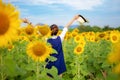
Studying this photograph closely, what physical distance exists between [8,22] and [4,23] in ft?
0.25

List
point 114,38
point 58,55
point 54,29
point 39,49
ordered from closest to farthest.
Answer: point 39,49 → point 54,29 → point 58,55 → point 114,38

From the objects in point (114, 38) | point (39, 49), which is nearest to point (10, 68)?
point (39, 49)

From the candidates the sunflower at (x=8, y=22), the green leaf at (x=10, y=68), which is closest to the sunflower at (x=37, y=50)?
the green leaf at (x=10, y=68)

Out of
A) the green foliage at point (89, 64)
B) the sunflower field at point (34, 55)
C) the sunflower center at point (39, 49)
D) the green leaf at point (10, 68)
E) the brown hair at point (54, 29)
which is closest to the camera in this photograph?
the sunflower field at point (34, 55)

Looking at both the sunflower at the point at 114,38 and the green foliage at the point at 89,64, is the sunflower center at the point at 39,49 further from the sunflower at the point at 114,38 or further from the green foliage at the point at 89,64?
the sunflower at the point at 114,38

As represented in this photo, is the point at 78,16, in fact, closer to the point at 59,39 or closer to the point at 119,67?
the point at 59,39

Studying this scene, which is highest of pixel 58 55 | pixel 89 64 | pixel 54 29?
pixel 54 29

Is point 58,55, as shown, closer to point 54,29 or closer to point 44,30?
point 54,29

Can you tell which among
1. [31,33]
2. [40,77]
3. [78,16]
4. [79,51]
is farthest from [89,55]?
[40,77]

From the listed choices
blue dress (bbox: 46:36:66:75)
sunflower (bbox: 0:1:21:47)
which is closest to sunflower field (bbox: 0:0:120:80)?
sunflower (bbox: 0:1:21:47)

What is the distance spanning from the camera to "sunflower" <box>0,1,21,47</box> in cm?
171

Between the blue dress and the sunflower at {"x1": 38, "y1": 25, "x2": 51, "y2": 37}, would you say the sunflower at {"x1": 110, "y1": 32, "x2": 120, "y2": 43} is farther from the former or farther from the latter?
the sunflower at {"x1": 38, "y1": 25, "x2": 51, "y2": 37}

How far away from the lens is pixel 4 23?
1691 mm

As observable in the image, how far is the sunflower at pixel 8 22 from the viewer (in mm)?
1715
